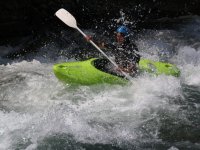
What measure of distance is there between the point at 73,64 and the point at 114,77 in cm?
81

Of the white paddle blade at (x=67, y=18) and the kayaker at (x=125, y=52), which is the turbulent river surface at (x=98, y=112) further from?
the white paddle blade at (x=67, y=18)

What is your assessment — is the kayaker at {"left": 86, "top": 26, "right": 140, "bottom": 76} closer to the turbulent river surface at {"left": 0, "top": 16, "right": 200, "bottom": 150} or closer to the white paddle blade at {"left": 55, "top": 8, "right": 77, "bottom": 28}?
the turbulent river surface at {"left": 0, "top": 16, "right": 200, "bottom": 150}

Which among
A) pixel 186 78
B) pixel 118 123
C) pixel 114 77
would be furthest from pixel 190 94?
pixel 118 123

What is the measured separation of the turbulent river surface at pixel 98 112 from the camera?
5820 millimetres

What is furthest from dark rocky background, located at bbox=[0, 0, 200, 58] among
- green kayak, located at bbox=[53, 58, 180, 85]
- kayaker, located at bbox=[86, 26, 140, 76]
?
kayaker, located at bbox=[86, 26, 140, 76]

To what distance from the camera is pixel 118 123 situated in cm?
639

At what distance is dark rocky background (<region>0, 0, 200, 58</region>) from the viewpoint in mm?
10844

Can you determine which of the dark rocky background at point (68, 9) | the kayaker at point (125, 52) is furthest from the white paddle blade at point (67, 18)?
the dark rocky background at point (68, 9)

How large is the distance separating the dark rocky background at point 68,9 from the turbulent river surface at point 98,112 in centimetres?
159

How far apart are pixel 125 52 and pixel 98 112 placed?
4.52 feet

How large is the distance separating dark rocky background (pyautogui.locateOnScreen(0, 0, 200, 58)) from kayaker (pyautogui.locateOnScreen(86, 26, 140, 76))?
151 inches

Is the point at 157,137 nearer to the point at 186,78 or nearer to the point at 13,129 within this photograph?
the point at 13,129

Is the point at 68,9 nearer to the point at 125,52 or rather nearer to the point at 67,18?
the point at 67,18

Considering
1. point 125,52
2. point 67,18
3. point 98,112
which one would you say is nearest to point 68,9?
point 67,18
